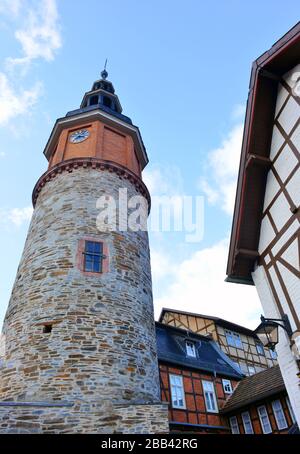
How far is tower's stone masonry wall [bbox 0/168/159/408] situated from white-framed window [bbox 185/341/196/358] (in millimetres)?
9066

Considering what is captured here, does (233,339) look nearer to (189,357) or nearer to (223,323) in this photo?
(223,323)

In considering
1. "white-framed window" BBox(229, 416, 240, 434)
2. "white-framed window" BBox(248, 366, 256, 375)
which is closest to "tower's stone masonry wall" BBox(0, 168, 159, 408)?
"white-framed window" BBox(229, 416, 240, 434)

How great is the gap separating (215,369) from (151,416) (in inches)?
484

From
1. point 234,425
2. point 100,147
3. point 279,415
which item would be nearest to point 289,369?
point 279,415

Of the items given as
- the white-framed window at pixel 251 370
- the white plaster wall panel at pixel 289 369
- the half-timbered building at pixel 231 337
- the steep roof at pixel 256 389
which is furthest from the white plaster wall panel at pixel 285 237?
the white-framed window at pixel 251 370

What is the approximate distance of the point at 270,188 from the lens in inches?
351

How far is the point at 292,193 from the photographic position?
7875mm

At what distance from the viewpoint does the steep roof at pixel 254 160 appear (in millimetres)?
8867

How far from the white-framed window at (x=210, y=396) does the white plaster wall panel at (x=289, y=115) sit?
1450 centimetres

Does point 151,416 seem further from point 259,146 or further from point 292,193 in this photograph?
point 259,146

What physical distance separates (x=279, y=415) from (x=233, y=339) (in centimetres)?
975

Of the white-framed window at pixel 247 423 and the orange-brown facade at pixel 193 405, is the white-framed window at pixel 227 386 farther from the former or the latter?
the white-framed window at pixel 247 423

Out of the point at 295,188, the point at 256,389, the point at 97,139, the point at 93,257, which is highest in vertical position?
the point at 97,139

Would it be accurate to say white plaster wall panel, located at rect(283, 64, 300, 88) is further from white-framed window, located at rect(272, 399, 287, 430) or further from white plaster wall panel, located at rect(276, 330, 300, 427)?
white-framed window, located at rect(272, 399, 287, 430)
